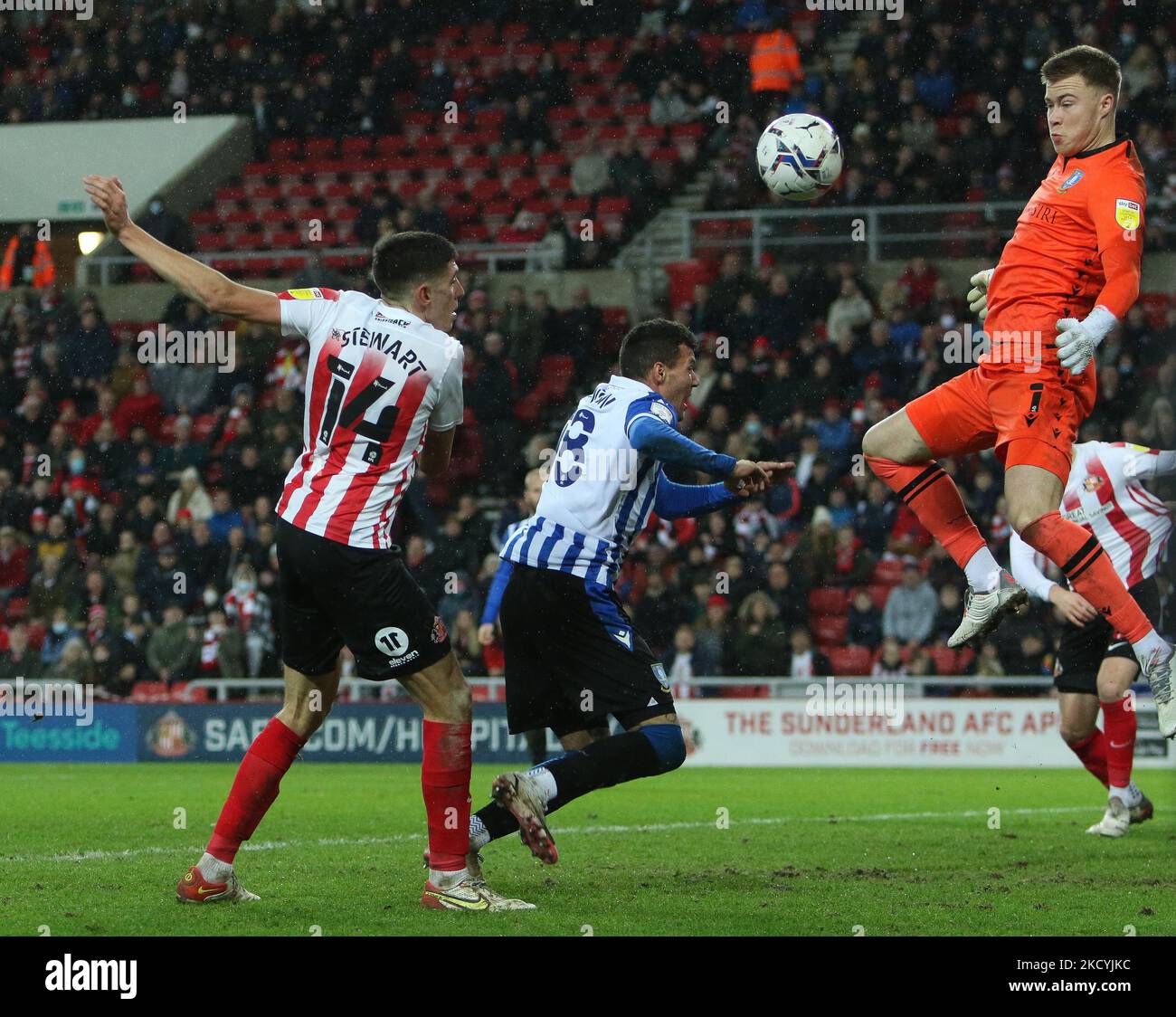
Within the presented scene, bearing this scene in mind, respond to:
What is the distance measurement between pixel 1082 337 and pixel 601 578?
6.85ft

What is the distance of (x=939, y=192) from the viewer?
1866 centimetres

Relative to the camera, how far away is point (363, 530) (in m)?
5.78

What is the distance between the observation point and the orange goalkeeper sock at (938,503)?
7242mm

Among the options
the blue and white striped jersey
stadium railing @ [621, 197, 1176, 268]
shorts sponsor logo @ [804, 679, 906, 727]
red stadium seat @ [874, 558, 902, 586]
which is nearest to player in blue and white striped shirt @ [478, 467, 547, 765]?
the blue and white striped jersey

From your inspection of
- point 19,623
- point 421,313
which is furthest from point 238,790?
point 19,623

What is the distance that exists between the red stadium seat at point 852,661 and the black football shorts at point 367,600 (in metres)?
10.1

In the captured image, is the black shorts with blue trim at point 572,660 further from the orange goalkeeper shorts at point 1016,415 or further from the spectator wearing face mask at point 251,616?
the spectator wearing face mask at point 251,616

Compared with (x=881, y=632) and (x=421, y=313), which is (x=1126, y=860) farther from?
(x=881, y=632)

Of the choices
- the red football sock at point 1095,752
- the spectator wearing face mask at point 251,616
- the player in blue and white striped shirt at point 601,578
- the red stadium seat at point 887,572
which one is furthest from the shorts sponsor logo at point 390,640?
the spectator wearing face mask at point 251,616

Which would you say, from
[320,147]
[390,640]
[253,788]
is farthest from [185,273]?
[320,147]

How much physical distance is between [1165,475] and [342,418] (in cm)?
525

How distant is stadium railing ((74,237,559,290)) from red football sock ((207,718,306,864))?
13.1 metres

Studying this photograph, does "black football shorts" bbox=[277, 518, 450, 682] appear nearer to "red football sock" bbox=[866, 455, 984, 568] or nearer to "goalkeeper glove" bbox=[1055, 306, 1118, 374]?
"red football sock" bbox=[866, 455, 984, 568]

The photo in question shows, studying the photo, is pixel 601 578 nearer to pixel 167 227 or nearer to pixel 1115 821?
pixel 1115 821
